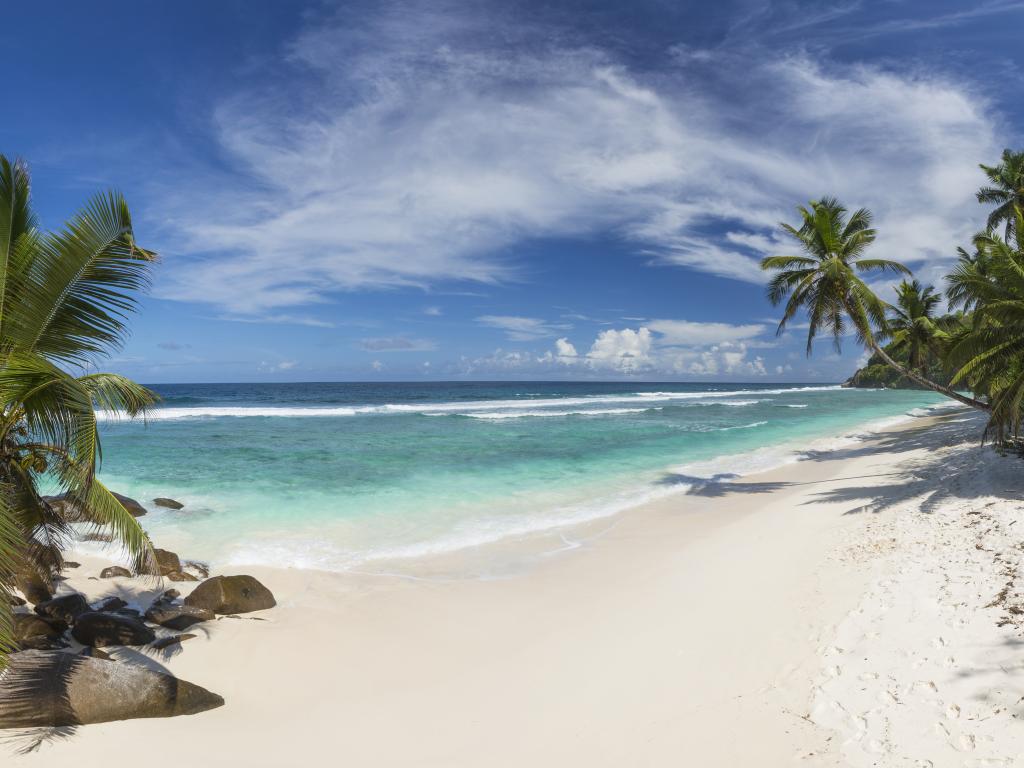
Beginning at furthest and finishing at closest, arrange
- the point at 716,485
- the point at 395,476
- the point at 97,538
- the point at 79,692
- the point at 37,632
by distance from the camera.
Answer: the point at 395,476
the point at 716,485
the point at 97,538
the point at 37,632
the point at 79,692

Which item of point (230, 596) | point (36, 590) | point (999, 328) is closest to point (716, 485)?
point (999, 328)

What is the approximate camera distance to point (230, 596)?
23.2 feet

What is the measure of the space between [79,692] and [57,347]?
2.87m

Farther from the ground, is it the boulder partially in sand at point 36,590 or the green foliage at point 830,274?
the green foliage at point 830,274

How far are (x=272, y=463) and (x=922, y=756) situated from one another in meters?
19.9

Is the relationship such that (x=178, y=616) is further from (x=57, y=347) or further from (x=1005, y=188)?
(x=1005, y=188)

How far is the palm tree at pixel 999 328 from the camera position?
332 inches

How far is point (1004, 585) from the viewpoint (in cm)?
554

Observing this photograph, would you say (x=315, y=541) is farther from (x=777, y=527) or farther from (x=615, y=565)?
(x=777, y=527)

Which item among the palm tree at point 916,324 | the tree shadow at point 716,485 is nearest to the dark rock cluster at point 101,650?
the tree shadow at point 716,485

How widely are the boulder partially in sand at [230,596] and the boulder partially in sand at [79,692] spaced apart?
7.67 feet

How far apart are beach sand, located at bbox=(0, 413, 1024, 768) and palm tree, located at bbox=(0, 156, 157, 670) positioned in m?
1.85

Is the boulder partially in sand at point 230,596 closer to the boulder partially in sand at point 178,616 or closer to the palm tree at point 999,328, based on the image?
the boulder partially in sand at point 178,616

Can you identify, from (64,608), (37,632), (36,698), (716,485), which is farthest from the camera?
(716,485)
